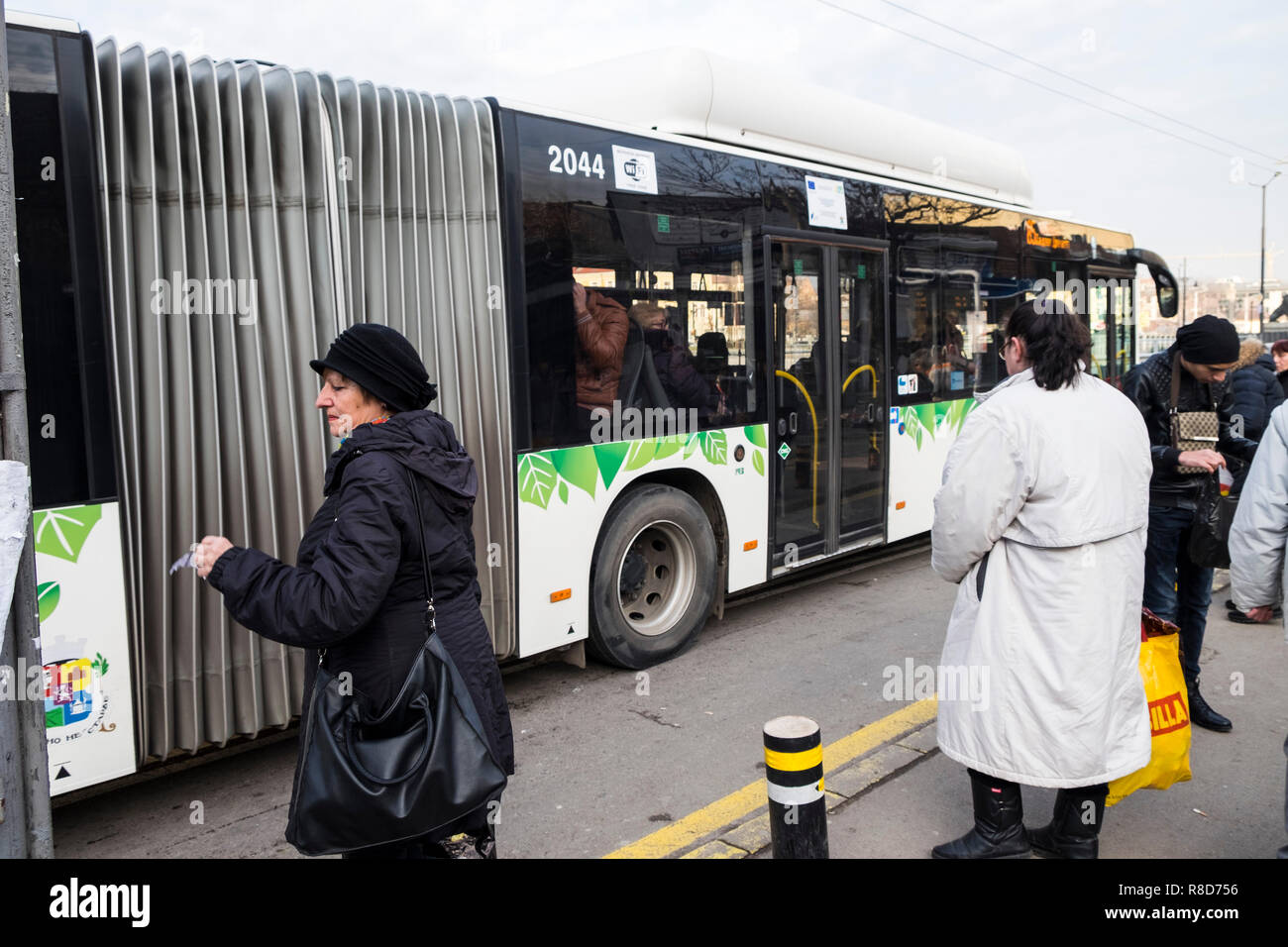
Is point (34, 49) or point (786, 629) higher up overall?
point (34, 49)

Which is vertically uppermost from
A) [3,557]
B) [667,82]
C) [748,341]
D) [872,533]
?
[667,82]

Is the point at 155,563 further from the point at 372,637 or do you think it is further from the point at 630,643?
the point at 630,643

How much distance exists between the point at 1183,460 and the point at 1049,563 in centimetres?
155

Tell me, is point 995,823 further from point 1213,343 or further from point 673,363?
point 673,363

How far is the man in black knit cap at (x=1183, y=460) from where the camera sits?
4242 millimetres

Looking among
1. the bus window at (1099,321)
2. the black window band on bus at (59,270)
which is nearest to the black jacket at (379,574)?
the black window band on bus at (59,270)

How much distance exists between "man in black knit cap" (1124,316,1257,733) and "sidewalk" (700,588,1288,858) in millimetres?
345

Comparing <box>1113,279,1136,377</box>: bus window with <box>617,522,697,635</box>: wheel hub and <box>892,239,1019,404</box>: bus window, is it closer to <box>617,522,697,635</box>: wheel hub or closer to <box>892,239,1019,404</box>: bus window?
<box>892,239,1019,404</box>: bus window

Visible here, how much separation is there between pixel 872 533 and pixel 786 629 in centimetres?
133

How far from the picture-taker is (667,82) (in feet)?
19.6

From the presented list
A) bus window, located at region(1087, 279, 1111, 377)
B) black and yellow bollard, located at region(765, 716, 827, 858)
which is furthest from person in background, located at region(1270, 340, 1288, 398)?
black and yellow bollard, located at region(765, 716, 827, 858)

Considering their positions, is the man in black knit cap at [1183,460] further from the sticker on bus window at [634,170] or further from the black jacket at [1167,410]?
the sticker on bus window at [634,170]
